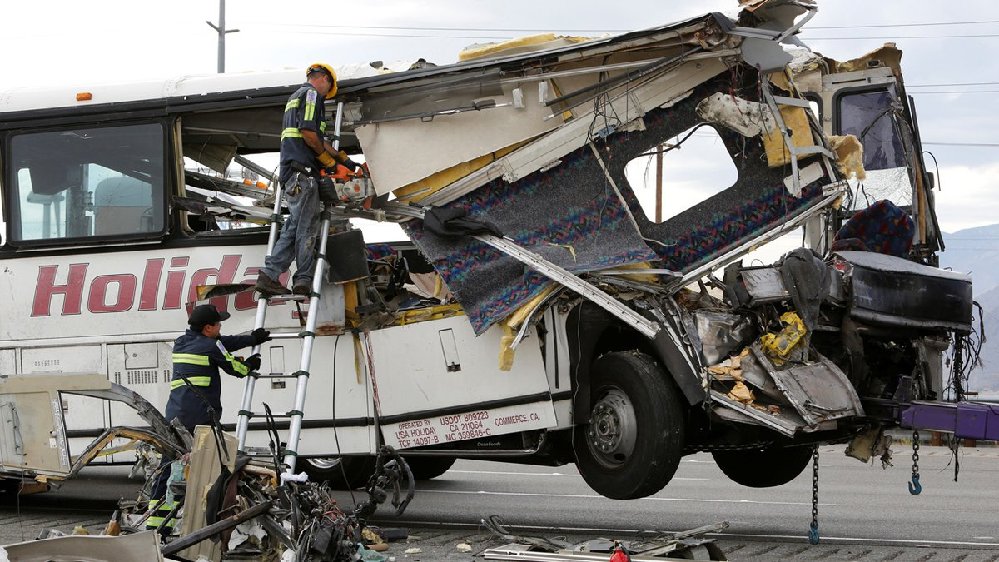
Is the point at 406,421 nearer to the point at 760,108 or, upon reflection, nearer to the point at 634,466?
the point at 634,466

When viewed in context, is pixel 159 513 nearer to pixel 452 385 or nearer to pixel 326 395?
pixel 326 395

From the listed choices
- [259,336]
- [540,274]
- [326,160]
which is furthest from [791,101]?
[259,336]

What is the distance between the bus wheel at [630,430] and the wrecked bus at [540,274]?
0.02 meters

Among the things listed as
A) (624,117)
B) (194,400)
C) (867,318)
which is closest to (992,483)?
(867,318)

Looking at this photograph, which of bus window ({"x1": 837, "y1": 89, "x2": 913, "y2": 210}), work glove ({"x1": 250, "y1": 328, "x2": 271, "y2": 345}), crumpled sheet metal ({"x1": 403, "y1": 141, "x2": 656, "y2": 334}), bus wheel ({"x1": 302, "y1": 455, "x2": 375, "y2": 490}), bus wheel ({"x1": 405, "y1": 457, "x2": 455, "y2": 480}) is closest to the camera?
work glove ({"x1": 250, "y1": 328, "x2": 271, "y2": 345})

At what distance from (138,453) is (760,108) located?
4.74m

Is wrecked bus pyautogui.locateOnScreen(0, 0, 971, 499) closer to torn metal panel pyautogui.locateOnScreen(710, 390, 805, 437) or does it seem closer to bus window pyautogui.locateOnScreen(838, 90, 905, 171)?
torn metal panel pyautogui.locateOnScreen(710, 390, 805, 437)

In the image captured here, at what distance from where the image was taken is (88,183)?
10328 millimetres

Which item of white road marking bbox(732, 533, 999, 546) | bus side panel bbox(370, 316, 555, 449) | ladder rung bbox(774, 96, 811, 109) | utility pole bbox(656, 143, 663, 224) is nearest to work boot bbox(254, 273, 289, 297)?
bus side panel bbox(370, 316, 555, 449)

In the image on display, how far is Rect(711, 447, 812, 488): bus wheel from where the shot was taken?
1029 centimetres

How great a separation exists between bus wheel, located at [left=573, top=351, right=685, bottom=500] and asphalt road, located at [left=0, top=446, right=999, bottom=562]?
773 millimetres

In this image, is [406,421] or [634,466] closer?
[634,466]

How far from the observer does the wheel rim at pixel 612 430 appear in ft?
28.8

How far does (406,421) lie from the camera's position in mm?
9453
